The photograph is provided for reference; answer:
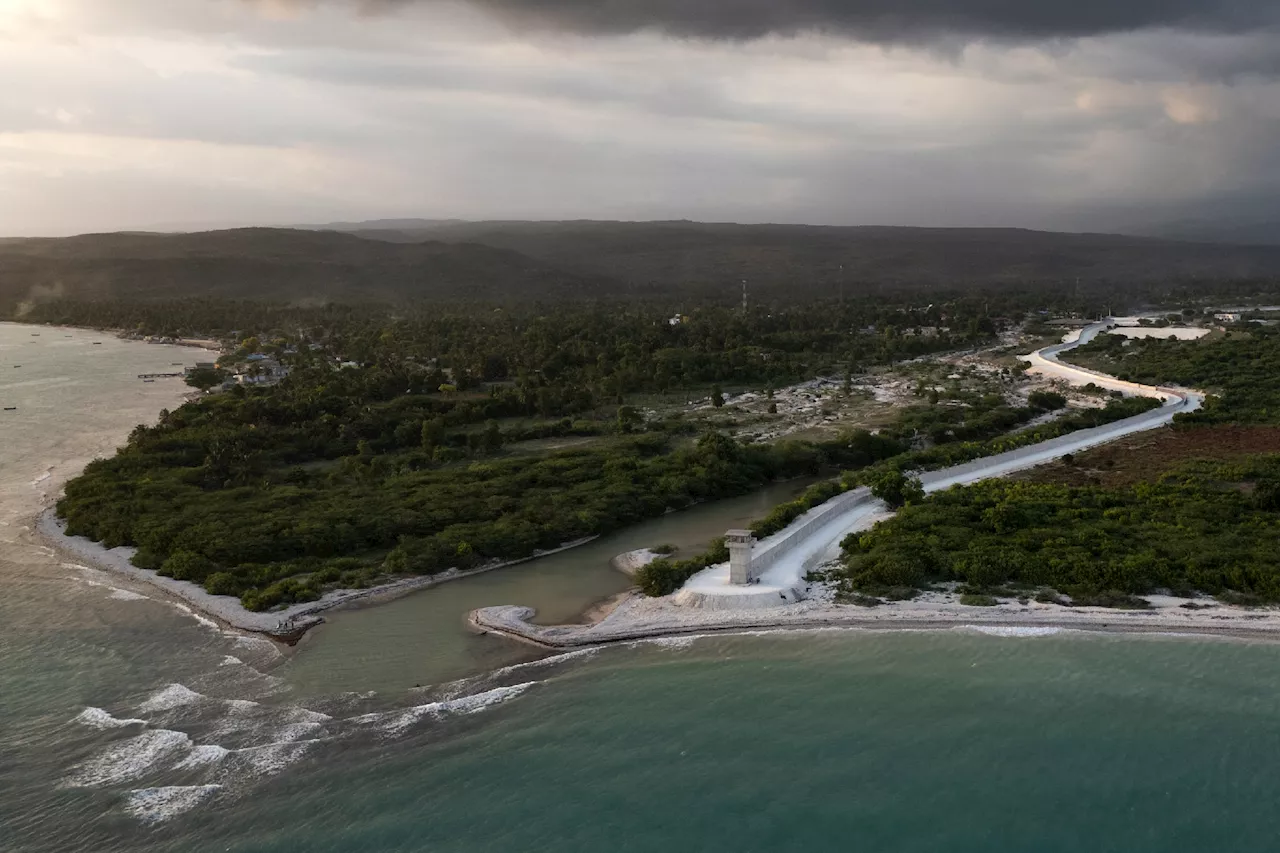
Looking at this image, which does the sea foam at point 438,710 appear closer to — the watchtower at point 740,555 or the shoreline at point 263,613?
the shoreline at point 263,613

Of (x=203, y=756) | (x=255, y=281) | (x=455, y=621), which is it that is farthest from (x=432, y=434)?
(x=255, y=281)

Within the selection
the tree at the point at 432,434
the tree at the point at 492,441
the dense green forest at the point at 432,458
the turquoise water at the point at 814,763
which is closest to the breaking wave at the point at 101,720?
the turquoise water at the point at 814,763

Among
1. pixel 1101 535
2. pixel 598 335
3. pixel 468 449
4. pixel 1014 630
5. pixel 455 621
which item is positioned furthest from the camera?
pixel 598 335

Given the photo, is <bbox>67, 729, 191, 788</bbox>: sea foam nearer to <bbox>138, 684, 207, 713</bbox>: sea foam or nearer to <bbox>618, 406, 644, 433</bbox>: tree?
<bbox>138, 684, 207, 713</bbox>: sea foam

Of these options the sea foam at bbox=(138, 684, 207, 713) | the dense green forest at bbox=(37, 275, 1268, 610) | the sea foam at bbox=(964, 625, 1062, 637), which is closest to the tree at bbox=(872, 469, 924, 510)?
the dense green forest at bbox=(37, 275, 1268, 610)

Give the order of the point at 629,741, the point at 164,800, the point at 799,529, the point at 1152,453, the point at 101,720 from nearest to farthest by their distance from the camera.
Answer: the point at 164,800
the point at 629,741
the point at 101,720
the point at 799,529
the point at 1152,453

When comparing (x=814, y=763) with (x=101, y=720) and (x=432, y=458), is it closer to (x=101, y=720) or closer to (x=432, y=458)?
(x=101, y=720)

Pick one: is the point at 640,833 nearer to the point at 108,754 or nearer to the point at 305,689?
the point at 305,689
